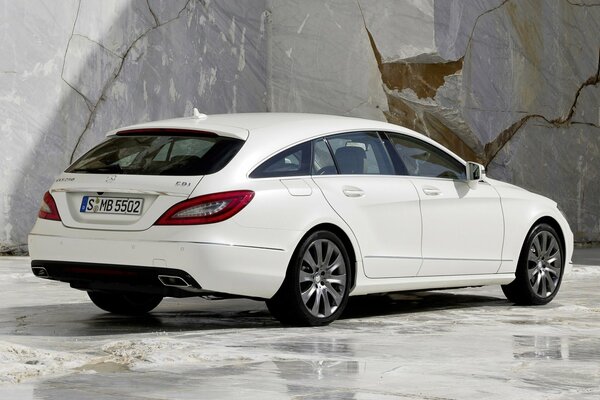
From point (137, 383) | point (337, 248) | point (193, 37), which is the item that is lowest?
point (137, 383)

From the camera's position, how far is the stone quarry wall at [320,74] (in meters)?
13.7

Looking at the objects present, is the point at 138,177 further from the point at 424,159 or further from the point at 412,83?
the point at 412,83

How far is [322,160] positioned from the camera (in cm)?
887

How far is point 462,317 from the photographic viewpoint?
932cm

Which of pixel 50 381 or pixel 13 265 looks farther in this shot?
pixel 13 265

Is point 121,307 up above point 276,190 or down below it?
below

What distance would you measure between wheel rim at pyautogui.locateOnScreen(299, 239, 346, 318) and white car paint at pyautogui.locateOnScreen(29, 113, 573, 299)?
15 centimetres

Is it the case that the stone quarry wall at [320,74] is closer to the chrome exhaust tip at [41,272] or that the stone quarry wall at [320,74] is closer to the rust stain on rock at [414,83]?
the rust stain on rock at [414,83]

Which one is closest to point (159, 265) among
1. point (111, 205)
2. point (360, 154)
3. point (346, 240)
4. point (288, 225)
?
point (111, 205)

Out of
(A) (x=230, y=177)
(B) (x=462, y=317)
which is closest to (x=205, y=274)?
(A) (x=230, y=177)

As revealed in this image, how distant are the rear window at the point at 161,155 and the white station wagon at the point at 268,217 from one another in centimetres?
1

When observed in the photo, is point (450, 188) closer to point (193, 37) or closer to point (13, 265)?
point (13, 265)

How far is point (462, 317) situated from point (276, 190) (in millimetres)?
1759

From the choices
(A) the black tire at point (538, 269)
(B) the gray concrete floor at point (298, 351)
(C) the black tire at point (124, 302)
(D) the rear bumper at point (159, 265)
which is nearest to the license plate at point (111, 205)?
(D) the rear bumper at point (159, 265)
